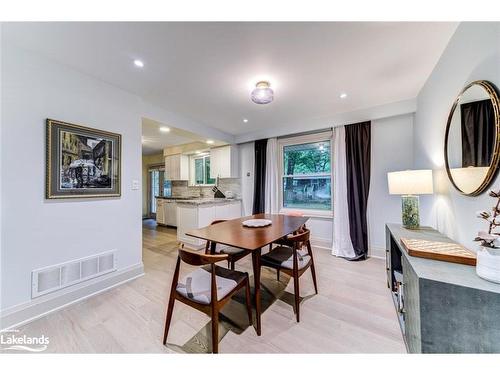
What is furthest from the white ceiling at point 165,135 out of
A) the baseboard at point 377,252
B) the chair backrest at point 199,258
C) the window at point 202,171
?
the baseboard at point 377,252

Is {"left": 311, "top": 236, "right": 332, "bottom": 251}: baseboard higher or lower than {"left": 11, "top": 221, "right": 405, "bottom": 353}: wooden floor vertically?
higher

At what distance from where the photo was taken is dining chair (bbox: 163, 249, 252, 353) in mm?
1218

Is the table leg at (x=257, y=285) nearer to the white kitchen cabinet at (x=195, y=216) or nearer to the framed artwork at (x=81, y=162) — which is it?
the framed artwork at (x=81, y=162)

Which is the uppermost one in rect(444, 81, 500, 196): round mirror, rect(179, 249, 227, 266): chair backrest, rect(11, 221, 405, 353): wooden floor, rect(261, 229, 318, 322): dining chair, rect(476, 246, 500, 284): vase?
rect(444, 81, 500, 196): round mirror

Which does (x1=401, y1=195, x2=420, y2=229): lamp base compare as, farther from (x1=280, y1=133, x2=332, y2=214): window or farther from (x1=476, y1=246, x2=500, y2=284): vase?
(x1=280, y1=133, x2=332, y2=214): window

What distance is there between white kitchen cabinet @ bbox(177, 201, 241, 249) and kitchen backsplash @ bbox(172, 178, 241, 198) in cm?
67

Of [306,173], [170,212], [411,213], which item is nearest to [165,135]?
[170,212]

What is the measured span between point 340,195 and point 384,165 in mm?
801

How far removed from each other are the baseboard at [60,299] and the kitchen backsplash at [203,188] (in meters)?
2.72

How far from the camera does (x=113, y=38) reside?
1483mm

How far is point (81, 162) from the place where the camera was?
1.97m

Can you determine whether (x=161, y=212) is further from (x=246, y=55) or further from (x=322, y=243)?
(x=246, y=55)

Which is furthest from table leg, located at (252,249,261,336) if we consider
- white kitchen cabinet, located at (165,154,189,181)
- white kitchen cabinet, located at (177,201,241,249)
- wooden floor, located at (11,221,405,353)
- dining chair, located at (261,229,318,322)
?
white kitchen cabinet, located at (165,154,189,181)
